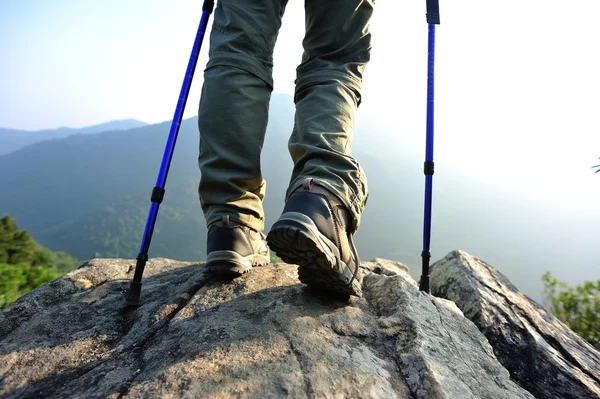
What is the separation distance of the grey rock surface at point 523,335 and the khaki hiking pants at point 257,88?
129 cm

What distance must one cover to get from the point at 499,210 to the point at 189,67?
18502 centimetres

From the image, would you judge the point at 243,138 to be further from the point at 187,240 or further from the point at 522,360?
the point at 187,240

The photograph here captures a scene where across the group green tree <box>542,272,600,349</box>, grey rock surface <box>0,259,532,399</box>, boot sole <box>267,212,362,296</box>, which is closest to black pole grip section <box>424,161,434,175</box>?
grey rock surface <box>0,259,532,399</box>

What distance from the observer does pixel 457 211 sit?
523ft

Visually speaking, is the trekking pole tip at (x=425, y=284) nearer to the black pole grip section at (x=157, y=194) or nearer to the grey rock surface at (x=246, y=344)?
the grey rock surface at (x=246, y=344)

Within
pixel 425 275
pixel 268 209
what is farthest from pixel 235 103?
pixel 268 209

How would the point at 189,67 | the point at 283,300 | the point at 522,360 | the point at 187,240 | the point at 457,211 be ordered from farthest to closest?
the point at 457,211
the point at 187,240
the point at 189,67
the point at 522,360
the point at 283,300

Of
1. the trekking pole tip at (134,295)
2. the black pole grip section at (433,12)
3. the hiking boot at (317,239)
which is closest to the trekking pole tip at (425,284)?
the hiking boot at (317,239)

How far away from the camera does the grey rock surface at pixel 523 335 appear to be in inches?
68.6

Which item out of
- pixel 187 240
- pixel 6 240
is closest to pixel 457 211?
pixel 187 240

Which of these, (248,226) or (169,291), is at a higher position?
(248,226)

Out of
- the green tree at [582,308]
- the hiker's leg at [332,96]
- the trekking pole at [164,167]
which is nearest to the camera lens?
the hiker's leg at [332,96]

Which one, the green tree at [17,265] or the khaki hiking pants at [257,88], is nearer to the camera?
the khaki hiking pants at [257,88]

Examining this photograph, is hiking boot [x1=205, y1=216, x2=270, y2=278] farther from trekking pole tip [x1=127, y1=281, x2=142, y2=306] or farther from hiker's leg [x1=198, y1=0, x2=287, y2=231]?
trekking pole tip [x1=127, y1=281, x2=142, y2=306]
